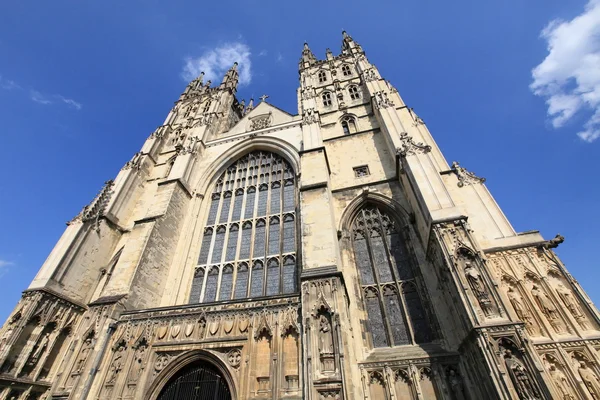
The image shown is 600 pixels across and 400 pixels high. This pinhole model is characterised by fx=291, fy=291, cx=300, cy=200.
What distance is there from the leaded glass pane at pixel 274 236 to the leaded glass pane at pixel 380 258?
10.6 ft

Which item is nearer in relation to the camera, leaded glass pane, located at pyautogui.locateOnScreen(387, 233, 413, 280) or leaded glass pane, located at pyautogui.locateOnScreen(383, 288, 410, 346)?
leaded glass pane, located at pyautogui.locateOnScreen(383, 288, 410, 346)

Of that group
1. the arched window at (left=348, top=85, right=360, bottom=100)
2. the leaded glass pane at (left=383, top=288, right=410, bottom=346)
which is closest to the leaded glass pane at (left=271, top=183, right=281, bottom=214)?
the leaded glass pane at (left=383, top=288, right=410, bottom=346)

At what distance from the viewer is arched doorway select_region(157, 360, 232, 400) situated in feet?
20.8

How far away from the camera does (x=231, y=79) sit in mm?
22203

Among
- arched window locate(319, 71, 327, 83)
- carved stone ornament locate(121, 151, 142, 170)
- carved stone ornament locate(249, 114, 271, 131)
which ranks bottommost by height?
carved stone ornament locate(121, 151, 142, 170)

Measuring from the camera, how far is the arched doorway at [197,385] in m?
6.33

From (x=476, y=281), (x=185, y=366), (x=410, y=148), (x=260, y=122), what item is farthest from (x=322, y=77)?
(x=185, y=366)

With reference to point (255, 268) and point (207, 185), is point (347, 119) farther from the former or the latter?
point (255, 268)

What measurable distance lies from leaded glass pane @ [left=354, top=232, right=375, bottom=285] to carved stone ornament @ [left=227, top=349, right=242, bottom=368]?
3927 mm

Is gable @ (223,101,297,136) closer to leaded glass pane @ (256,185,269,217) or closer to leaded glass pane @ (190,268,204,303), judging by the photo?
leaded glass pane @ (256,185,269,217)

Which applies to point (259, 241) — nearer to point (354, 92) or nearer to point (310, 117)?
point (310, 117)

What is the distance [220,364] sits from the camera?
21.0 ft

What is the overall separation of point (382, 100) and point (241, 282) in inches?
378

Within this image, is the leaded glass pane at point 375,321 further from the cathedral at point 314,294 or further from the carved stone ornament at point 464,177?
the carved stone ornament at point 464,177
